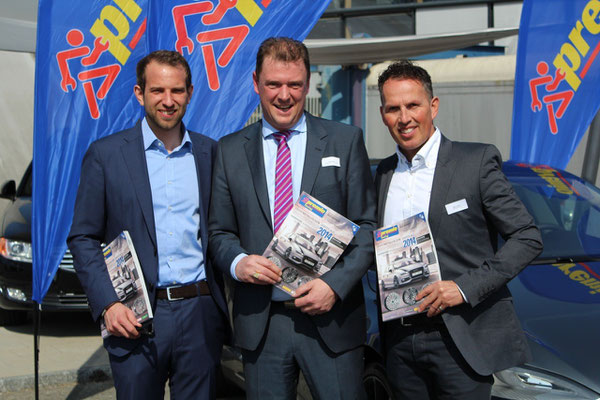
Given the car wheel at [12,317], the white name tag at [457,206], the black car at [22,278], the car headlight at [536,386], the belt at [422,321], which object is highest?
the white name tag at [457,206]

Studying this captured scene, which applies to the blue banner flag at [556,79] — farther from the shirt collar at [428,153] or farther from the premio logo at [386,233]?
the premio logo at [386,233]

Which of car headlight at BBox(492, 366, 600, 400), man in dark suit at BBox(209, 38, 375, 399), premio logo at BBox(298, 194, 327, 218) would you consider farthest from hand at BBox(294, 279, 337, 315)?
car headlight at BBox(492, 366, 600, 400)

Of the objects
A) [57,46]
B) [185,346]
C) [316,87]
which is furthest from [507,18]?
[185,346]

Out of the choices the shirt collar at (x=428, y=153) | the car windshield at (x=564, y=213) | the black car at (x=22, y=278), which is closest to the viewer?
the shirt collar at (x=428, y=153)

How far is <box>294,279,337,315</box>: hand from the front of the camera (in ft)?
8.96

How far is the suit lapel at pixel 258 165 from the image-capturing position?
115 inches

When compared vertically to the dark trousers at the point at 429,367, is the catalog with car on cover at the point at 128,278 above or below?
above

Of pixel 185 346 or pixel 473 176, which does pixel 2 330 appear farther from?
pixel 473 176

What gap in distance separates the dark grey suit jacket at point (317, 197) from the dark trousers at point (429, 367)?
19 cm

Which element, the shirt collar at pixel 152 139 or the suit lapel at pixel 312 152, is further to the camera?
the shirt collar at pixel 152 139

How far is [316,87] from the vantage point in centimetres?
1631

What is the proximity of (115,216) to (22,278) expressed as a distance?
14.3 ft

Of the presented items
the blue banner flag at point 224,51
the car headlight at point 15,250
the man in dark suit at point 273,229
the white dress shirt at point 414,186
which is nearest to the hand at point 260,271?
the man in dark suit at point 273,229

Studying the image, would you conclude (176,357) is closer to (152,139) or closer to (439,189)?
(152,139)
